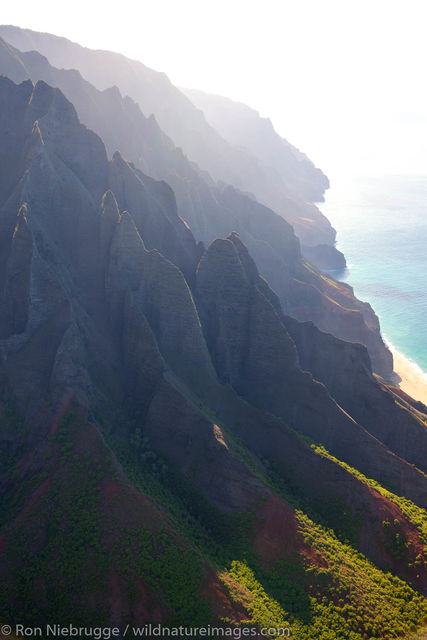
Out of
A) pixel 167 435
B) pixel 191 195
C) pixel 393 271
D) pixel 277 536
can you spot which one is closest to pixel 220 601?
pixel 277 536

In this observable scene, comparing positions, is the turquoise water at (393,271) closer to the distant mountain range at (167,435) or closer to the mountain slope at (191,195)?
the mountain slope at (191,195)

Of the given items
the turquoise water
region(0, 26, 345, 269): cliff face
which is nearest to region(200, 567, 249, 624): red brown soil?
the turquoise water

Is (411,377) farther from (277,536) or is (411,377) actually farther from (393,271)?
(393,271)

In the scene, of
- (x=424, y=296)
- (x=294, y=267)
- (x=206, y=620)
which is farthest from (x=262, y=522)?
(x=424, y=296)

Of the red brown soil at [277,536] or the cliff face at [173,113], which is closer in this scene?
the red brown soil at [277,536]

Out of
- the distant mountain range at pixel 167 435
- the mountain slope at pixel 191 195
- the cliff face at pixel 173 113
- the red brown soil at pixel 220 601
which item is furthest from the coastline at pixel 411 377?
the red brown soil at pixel 220 601

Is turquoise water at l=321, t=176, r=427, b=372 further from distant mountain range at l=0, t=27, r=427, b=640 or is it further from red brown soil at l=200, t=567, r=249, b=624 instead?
red brown soil at l=200, t=567, r=249, b=624

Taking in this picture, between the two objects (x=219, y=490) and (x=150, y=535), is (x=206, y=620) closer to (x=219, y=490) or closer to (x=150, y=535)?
(x=150, y=535)
